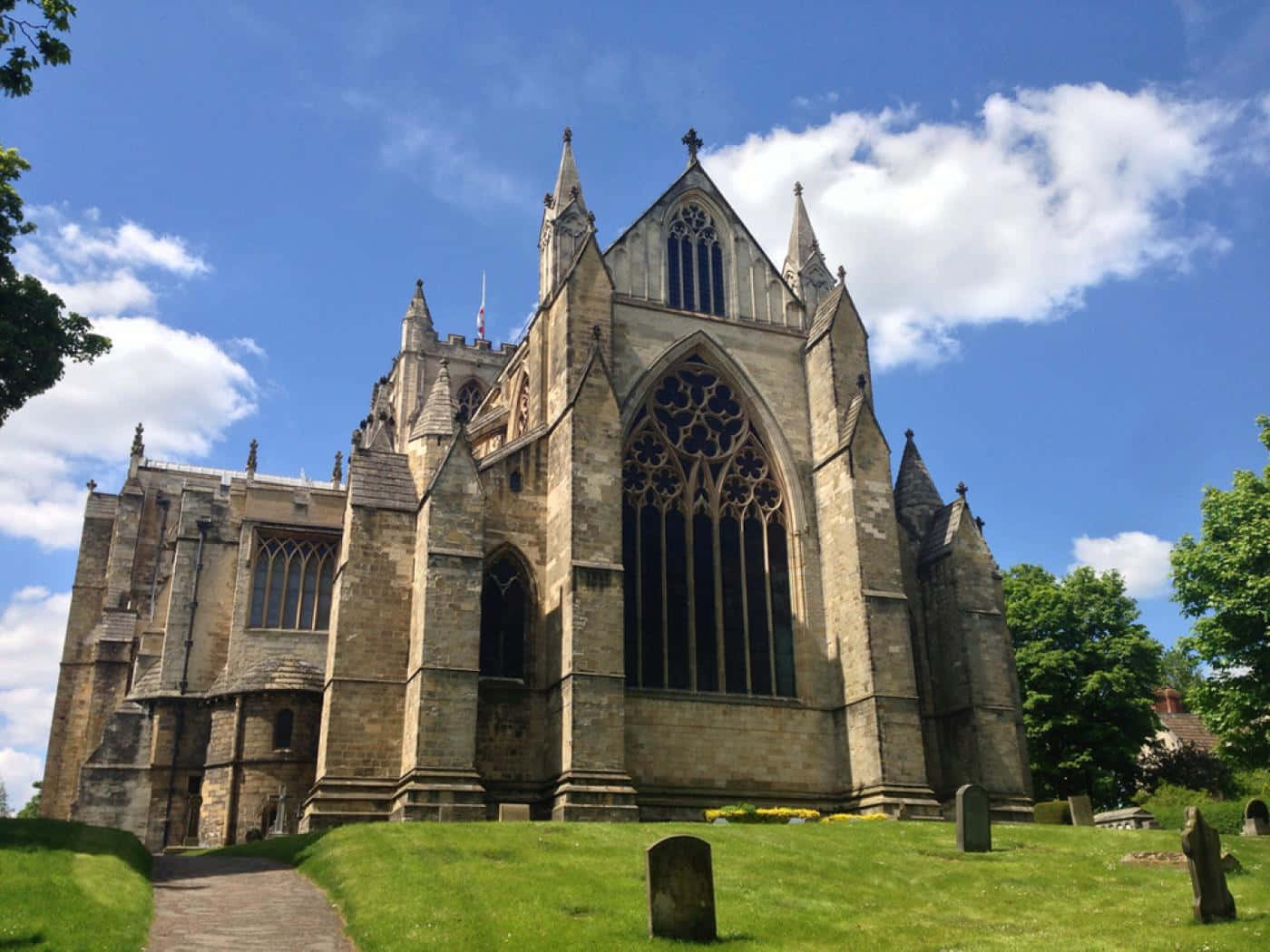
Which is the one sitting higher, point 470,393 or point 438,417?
point 470,393

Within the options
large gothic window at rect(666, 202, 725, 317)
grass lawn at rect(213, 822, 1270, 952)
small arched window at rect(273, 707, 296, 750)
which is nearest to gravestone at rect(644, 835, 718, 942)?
grass lawn at rect(213, 822, 1270, 952)

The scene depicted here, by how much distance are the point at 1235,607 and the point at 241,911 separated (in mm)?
24149

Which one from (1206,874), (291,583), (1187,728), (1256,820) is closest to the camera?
(1206,874)

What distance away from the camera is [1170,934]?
562 inches

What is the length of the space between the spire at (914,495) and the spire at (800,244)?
6762 mm

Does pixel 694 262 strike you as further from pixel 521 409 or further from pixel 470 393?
pixel 470 393

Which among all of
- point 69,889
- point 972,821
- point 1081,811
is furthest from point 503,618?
point 1081,811

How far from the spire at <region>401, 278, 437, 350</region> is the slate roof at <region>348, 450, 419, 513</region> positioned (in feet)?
93.8

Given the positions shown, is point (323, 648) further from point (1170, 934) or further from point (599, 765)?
point (1170, 934)

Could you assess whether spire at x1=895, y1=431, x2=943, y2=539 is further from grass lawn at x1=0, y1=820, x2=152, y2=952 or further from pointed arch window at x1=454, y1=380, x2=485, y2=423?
pointed arch window at x1=454, y1=380, x2=485, y2=423

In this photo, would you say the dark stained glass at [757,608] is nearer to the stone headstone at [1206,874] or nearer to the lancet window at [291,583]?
the lancet window at [291,583]

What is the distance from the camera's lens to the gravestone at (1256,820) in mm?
24688

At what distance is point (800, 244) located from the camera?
124ft

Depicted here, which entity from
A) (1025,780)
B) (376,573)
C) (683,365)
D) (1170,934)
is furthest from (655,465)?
(1170,934)
